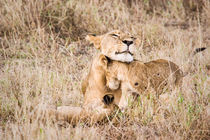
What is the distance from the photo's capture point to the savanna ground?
236 cm

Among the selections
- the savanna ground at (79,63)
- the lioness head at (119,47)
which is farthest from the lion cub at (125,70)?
the savanna ground at (79,63)

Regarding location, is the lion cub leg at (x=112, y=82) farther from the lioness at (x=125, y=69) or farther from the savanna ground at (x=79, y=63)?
the savanna ground at (x=79, y=63)

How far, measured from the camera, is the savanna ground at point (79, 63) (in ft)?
7.75

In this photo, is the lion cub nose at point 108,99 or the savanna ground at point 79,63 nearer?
the savanna ground at point 79,63

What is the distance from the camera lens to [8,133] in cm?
214

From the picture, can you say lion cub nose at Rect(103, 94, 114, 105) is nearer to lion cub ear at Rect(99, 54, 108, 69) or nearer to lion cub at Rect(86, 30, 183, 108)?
lion cub at Rect(86, 30, 183, 108)

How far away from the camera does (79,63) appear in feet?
13.9

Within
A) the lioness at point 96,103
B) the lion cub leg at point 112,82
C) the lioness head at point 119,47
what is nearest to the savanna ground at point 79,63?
the lioness at point 96,103

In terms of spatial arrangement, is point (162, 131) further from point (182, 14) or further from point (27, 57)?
point (182, 14)

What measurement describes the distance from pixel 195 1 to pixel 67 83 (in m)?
4.79

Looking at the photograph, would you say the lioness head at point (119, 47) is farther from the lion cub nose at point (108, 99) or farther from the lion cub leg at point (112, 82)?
the lion cub nose at point (108, 99)

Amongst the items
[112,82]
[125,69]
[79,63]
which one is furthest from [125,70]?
[79,63]

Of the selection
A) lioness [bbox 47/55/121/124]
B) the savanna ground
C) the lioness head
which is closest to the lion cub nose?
lioness [bbox 47/55/121/124]

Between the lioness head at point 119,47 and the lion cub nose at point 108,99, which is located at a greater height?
the lioness head at point 119,47
